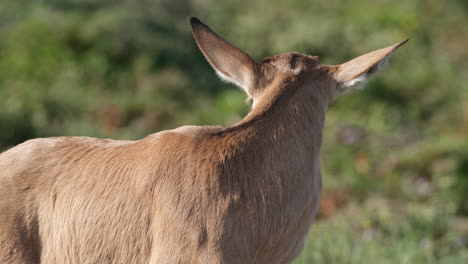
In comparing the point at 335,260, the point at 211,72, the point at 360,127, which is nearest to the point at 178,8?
the point at 211,72

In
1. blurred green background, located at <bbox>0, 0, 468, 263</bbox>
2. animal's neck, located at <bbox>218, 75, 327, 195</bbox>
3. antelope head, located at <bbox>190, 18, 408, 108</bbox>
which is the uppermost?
antelope head, located at <bbox>190, 18, 408, 108</bbox>

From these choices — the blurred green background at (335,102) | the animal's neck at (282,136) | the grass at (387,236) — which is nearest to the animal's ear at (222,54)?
the animal's neck at (282,136)

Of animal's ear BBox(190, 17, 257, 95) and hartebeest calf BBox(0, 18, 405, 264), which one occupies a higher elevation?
animal's ear BBox(190, 17, 257, 95)

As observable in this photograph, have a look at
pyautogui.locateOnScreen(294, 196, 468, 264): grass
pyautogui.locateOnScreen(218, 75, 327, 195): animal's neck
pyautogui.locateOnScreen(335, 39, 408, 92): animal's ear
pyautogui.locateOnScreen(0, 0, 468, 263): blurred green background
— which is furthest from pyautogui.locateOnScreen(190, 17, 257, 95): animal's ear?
pyautogui.locateOnScreen(0, 0, 468, 263): blurred green background

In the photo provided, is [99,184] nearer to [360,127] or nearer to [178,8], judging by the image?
[360,127]

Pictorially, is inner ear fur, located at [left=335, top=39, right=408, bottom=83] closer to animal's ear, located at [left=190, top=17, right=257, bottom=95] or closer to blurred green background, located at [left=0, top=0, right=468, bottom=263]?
animal's ear, located at [left=190, top=17, right=257, bottom=95]

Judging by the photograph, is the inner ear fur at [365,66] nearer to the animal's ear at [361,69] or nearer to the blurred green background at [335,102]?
the animal's ear at [361,69]

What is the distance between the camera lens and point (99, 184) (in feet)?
15.8

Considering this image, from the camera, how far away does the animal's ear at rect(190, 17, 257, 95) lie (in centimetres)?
503

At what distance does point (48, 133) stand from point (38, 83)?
273cm

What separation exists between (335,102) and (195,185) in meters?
11.2

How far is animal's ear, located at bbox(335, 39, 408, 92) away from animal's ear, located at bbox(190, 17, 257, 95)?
531 mm

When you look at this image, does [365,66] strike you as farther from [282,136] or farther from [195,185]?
[195,185]

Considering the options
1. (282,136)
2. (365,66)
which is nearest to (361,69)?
(365,66)
